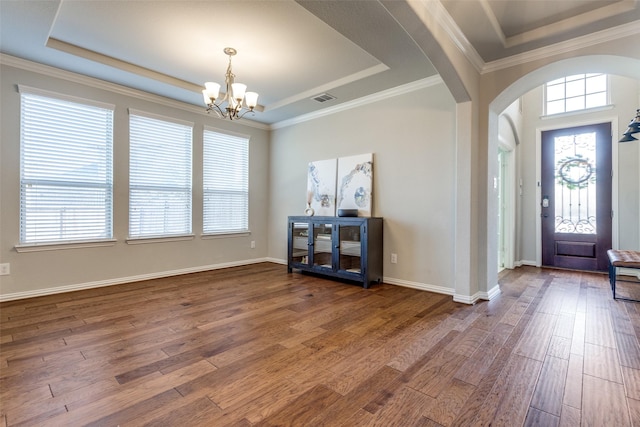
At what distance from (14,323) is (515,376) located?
12.5 ft

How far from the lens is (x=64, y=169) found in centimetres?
353

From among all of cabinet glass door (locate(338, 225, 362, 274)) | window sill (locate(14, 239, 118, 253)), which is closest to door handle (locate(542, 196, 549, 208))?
cabinet glass door (locate(338, 225, 362, 274))

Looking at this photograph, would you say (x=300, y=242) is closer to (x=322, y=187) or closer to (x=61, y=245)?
(x=322, y=187)

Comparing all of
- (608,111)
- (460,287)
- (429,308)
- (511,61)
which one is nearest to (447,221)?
(460,287)

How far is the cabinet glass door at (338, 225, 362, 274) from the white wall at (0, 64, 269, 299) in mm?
2067

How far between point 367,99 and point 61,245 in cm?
418

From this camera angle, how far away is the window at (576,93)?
4719mm

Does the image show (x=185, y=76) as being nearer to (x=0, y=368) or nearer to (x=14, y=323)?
(x=14, y=323)

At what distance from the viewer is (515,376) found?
5.88 ft

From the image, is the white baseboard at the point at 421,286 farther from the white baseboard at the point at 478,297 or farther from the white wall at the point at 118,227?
the white wall at the point at 118,227

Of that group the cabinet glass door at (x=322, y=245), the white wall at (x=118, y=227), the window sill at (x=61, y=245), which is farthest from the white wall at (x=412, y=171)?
the window sill at (x=61, y=245)

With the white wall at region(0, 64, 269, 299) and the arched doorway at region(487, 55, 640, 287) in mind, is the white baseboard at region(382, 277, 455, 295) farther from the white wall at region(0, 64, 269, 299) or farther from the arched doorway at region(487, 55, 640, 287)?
the white wall at region(0, 64, 269, 299)

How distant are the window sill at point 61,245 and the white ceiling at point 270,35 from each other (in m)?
1.98

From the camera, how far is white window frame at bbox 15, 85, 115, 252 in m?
3.33
